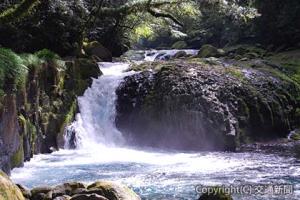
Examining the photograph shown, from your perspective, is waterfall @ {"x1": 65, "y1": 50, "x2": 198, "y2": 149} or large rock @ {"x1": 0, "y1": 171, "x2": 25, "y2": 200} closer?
large rock @ {"x1": 0, "y1": 171, "x2": 25, "y2": 200}

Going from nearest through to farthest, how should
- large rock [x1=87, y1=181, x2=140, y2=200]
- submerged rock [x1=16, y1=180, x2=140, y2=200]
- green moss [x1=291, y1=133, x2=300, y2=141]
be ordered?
submerged rock [x1=16, y1=180, x2=140, y2=200] → large rock [x1=87, y1=181, x2=140, y2=200] → green moss [x1=291, y1=133, x2=300, y2=141]

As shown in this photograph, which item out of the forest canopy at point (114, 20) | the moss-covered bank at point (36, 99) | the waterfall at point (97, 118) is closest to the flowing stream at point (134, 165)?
the waterfall at point (97, 118)

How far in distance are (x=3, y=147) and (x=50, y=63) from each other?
4.60m

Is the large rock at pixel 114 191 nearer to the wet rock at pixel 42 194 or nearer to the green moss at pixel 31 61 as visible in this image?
the wet rock at pixel 42 194

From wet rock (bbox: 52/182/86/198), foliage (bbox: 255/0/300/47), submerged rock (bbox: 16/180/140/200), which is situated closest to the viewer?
submerged rock (bbox: 16/180/140/200)

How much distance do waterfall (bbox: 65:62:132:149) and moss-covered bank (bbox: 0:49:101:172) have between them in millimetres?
307

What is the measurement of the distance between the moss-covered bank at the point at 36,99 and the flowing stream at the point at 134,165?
15.3 inches

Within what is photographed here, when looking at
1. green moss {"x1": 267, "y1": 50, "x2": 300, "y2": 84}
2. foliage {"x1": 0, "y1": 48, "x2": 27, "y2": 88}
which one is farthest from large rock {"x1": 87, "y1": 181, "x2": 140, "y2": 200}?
green moss {"x1": 267, "y1": 50, "x2": 300, "y2": 84}

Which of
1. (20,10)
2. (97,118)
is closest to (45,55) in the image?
(97,118)

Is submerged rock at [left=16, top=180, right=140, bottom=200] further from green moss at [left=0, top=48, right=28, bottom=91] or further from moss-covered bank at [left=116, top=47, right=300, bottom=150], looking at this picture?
moss-covered bank at [left=116, top=47, right=300, bottom=150]

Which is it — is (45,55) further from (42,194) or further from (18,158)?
(42,194)

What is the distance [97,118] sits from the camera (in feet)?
56.7

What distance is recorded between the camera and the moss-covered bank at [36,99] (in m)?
12.1

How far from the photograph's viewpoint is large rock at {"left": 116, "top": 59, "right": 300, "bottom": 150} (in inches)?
643
